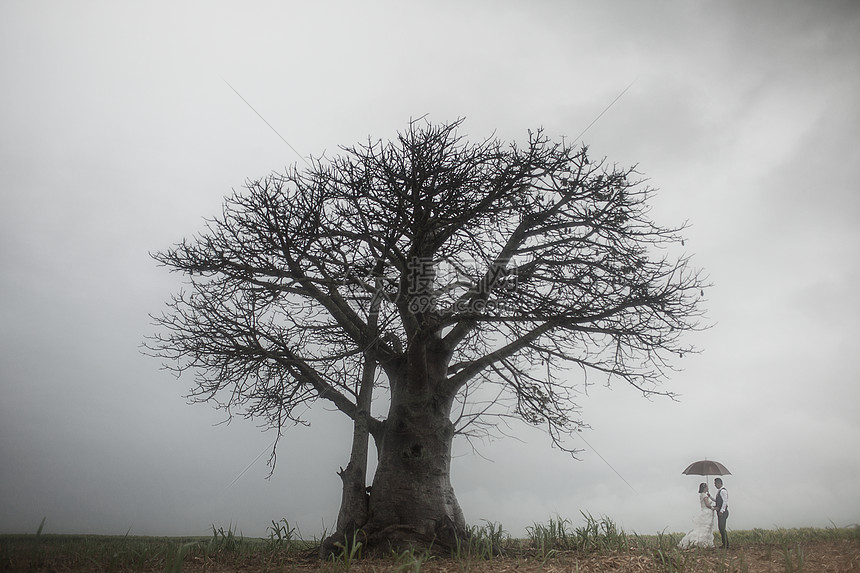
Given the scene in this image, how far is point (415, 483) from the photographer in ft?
23.4

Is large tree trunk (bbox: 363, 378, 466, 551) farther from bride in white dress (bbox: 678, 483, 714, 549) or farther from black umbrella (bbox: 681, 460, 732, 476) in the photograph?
black umbrella (bbox: 681, 460, 732, 476)

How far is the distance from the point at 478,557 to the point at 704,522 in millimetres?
5468

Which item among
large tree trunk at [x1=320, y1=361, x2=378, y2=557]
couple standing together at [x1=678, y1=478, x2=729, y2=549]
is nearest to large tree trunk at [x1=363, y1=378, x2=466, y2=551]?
large tree trunk at [x1=320, y1=361, x2=378, y2=557]

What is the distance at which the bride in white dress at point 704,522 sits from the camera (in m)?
9.12

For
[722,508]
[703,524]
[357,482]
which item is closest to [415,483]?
[357,482]

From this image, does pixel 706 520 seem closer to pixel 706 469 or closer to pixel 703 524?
pixel 703 524

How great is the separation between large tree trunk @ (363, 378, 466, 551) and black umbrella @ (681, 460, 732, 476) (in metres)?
5.66

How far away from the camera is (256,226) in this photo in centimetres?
625

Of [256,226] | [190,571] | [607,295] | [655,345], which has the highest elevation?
[256,226]

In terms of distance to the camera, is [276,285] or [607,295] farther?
[276,285]

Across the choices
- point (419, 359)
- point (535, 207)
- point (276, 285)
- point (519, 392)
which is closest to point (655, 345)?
point (519, 392)

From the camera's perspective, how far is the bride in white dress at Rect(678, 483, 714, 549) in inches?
359

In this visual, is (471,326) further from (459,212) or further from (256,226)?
(256,226)

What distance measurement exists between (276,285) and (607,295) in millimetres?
4341
